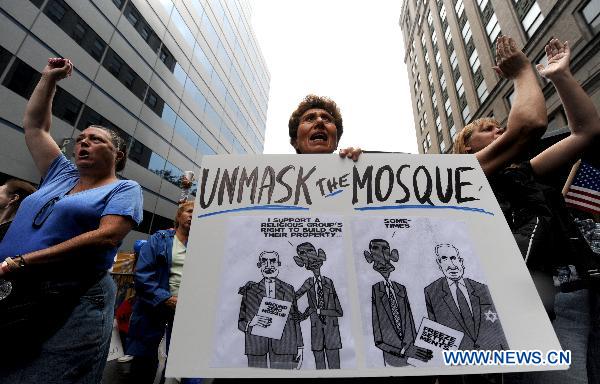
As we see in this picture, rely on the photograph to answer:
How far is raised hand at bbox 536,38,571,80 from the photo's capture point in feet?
4.37

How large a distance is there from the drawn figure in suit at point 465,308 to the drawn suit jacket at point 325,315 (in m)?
0.29

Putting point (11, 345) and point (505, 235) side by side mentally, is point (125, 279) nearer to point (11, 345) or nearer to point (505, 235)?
point (11, 345)

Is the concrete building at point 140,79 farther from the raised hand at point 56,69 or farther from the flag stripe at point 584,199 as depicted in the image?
the flag stripe at point 584,199

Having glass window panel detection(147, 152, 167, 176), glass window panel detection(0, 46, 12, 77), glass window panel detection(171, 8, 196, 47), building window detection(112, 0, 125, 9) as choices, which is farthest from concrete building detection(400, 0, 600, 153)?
building window detection(112, 0, 125, 9)

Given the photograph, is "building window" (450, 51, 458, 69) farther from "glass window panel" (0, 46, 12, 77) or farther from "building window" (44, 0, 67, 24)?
"glass window panel" (0, 46, 12, 77)

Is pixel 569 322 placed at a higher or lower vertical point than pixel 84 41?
lower

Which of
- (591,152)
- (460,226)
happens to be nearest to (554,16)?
(591,152)

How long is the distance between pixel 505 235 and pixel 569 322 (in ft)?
2.18

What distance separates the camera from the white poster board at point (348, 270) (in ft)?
2.69

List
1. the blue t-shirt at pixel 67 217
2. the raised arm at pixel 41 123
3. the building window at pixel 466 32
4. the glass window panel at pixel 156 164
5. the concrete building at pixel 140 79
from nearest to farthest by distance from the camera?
the blue t-shirt at pixel 67 217 < the raised arm at pixel 41 123 < the concrete building at pixel 140 79 < the glass window panel at pixel 156 164 < the building window at pixel 466 32

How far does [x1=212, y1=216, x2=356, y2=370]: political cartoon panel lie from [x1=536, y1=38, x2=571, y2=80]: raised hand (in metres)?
1.34

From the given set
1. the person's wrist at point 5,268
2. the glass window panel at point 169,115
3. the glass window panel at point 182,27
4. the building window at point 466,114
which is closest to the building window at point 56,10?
the glass window panel at point 169,115

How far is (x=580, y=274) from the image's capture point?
1.13 meters

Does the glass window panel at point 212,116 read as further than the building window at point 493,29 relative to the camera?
Yes
